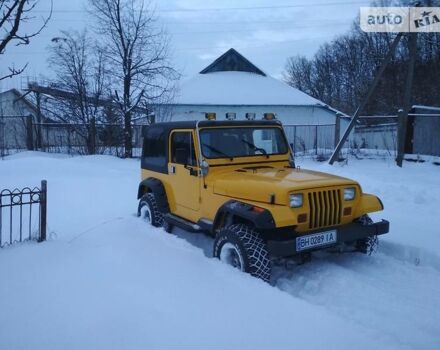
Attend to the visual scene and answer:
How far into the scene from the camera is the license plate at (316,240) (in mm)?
4562

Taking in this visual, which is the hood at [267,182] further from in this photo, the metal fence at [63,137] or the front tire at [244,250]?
the metal fence at [63,137]

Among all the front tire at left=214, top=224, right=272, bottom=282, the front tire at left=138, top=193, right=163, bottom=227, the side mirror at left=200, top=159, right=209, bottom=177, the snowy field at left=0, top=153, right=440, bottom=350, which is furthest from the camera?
the front tire at left=138, top=193, right=163, bottom=227

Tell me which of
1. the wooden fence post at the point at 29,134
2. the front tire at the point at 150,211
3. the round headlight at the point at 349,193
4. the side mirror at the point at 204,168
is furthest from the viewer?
the wooden fence post at the point at 29,134

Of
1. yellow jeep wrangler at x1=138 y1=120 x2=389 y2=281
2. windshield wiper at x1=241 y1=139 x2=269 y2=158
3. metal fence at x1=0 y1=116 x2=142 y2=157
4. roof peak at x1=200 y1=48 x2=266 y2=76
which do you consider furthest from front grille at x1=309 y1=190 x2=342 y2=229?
roof peak at x1=200 y1=48 x2=266 y2=76

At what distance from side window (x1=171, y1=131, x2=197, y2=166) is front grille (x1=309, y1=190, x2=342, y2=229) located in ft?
6.17

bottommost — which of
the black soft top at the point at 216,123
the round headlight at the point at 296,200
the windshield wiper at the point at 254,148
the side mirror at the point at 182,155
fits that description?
the round headlight at the point at 296,200

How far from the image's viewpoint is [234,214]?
501cm

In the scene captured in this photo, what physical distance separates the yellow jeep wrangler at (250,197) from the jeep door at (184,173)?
0.01 meters

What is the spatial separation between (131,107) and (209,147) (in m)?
12.7

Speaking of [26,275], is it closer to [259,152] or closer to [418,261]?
[259,152]

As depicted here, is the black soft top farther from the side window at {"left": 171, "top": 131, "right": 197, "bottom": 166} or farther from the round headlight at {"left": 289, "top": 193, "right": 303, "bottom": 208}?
the round headlight at {"left": 289, "top": 193, "right": 303, "bottom": 208}

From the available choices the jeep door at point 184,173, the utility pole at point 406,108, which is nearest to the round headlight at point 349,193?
the jeep door at point 184,173

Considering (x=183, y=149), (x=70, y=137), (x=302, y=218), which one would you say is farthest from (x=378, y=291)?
(x=70, y=137)

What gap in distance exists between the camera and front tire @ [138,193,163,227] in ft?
22.6
